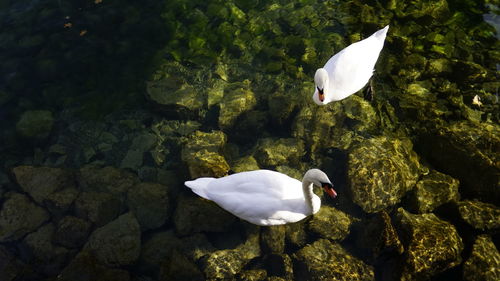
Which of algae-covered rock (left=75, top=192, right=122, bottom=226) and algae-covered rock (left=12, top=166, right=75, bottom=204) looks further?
algae-covered rock (left=12, top=166, right=75, bottom=204)

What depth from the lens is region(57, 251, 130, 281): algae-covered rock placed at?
502 cm

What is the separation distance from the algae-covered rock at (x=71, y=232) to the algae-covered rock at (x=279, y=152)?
Answer: 9.89ft

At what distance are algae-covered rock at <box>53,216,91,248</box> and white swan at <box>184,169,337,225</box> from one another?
213 cm

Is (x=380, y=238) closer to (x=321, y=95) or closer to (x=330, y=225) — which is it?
(x=330, y=225)

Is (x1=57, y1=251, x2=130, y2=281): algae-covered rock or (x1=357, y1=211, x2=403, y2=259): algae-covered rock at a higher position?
(x1=357, y1=211, x2=403, y2=259): algae-covered rock

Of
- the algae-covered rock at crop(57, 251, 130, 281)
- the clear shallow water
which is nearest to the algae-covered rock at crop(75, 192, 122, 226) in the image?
the clear shallow water

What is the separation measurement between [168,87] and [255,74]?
183 centimetres

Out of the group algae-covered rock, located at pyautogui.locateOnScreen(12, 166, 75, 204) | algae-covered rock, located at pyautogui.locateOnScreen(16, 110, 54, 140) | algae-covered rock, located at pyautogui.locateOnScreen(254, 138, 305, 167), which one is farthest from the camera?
algae-covered rock, located at pyautogui.locateOnScreen(16, 110, 54, 140)

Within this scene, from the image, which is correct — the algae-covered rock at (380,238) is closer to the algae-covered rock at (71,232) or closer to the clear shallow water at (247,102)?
the clear shallow water at (247,102)

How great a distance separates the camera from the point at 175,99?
7164 millimetres

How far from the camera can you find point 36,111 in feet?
23.6

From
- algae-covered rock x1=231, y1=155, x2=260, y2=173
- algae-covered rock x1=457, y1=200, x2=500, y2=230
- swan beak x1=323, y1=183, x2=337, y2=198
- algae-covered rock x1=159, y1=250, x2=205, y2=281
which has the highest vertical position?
swan beak x1=323, y1=183, x2=337, y2=198

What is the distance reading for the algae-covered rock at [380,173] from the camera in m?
5.52

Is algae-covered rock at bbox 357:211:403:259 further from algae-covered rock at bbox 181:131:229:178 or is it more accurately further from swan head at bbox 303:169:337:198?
algae-covered rock at bbox 181:131:229:178
